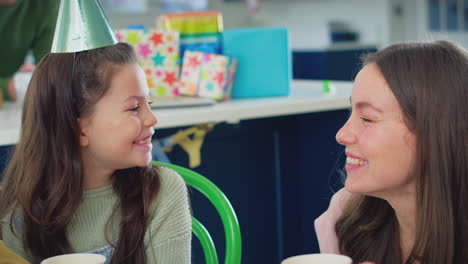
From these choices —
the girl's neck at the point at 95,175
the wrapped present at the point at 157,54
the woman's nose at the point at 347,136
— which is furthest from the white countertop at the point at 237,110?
the woman's nose at the point at 347,136

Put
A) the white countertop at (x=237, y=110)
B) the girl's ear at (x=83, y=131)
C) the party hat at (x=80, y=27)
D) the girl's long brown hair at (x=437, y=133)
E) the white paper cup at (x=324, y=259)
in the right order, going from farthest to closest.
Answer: the white countertop at (x=237, y=110) → the girl's ear at (x=83, y=131) → the party hat at (x=80, y=27) → the girl's long brown hair at (x=437, y=133) → the white paper cup at (x=324, y=259)

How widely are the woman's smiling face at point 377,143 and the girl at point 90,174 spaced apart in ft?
1.10

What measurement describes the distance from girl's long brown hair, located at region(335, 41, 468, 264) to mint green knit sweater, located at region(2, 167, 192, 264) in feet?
1.26

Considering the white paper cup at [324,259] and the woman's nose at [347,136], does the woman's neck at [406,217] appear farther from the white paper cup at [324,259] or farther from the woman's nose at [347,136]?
the white paper cup at [324,259]

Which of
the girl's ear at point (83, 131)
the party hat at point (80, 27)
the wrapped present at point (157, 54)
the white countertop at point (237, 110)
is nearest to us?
the party hat at point (80, 27)

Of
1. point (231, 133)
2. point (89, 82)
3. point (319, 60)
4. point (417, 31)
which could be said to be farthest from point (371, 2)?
point (89, 82)

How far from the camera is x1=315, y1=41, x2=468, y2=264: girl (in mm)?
1056

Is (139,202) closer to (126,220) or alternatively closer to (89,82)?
(126,220)

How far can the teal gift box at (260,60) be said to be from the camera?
2166 millimetres

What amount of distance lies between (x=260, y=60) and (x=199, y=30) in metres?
0.20

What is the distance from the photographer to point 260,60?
218 centimetres

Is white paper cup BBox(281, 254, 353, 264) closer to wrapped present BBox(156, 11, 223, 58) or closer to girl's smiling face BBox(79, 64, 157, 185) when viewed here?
girl's smiling face BBox(79, 64, 157, 185)

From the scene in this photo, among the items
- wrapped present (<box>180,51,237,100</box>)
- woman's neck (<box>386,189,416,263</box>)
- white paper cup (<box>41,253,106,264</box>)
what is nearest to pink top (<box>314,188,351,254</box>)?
woman's neck (<box>386,189,416,263</box>)

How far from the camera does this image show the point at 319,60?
3215mm
